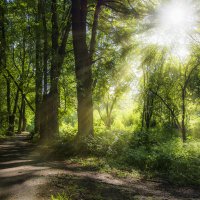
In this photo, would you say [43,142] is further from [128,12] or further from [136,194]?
[136,194]

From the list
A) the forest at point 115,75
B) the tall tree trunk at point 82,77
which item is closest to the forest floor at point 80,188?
the forest at point 115,75

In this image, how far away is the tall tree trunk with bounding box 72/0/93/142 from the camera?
11172 mm

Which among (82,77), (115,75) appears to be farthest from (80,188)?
(115,75)

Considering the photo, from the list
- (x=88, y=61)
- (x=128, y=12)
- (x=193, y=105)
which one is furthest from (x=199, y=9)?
Answer: (x=193, y=105)

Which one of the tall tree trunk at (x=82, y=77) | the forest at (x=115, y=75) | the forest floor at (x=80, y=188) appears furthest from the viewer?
the tall tree trunk at (x=82, y=77)

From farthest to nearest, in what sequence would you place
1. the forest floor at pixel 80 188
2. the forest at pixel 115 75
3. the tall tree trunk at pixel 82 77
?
1. the tall tree trunk at pixel 82 77
2. the forest at pixel 115 75
3. the forest floor at pixel 80 188

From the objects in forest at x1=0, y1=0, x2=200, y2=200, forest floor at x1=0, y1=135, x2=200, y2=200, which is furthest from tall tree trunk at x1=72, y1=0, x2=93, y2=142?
forest floor at x1=0, y1=135, x2=200, y2=200

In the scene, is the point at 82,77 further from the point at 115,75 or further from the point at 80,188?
the point at 80,188

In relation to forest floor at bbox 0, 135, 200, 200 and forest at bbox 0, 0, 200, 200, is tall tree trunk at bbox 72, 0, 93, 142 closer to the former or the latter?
forest at bbox 0, 0, 200, 200

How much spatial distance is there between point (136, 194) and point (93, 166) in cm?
320

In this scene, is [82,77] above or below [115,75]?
below

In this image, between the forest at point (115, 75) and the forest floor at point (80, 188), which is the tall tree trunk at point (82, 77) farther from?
the forest floor at point (80, 188)

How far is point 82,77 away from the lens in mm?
11195

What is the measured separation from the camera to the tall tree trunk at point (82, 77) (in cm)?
1117
